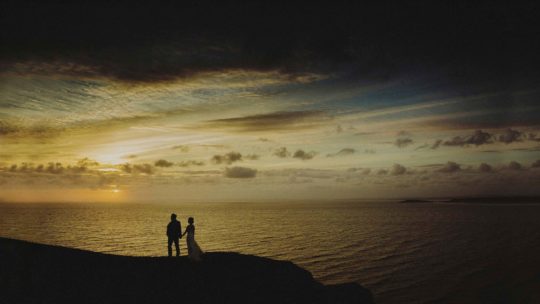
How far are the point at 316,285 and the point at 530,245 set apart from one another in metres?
38.7

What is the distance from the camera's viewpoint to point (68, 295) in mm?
17375

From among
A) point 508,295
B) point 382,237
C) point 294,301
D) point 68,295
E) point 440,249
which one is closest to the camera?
point 68,295

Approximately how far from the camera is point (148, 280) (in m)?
18.9

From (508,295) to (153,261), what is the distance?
75.6 feet

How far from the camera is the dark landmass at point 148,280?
57.9ft

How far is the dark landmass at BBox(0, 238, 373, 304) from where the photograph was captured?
1766 cm

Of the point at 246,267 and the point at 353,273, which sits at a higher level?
the point at 246,267

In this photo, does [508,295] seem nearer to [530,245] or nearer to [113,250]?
[530,245]

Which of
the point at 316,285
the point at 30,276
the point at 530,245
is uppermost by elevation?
the point at 30,276

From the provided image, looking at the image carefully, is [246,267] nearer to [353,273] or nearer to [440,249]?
[353,273]

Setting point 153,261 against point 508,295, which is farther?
point 508,295

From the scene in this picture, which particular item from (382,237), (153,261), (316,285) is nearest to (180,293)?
(153,261)

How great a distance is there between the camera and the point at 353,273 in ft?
105

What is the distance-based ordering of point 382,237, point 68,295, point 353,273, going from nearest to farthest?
point 68,295 < point 353,273 < point 382,237
